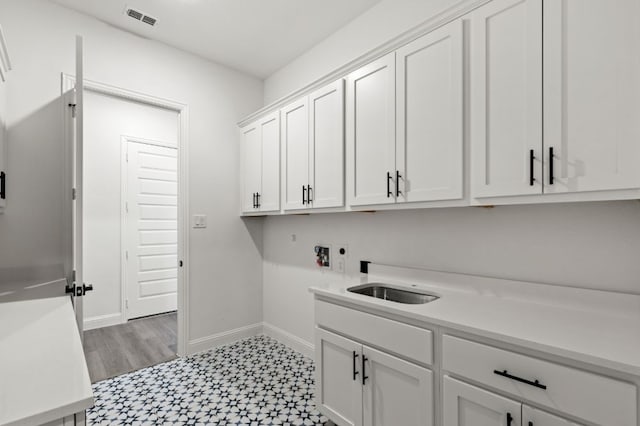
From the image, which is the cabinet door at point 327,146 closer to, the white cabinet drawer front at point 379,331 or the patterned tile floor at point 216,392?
the white cabinet drawer front at point 379,331

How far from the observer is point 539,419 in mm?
1108

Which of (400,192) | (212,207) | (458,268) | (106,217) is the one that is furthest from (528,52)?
(106,217)

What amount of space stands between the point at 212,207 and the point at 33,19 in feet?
6.13

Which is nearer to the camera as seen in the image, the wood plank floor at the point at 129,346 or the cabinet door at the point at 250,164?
the wood plank floor at the point at 129,346

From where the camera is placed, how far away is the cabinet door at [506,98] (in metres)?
1.34

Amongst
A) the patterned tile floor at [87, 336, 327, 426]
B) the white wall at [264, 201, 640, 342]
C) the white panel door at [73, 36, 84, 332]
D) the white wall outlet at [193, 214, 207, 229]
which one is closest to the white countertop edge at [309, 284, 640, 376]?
the white wall at [264, 201, 640, 342]

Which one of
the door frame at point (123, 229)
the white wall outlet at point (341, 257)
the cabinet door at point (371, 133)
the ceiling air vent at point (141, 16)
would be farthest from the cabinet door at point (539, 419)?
the door frame at point (123, 229)

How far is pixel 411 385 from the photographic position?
1.49 metres

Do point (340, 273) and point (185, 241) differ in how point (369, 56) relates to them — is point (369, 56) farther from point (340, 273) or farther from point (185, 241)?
point (185, 241)

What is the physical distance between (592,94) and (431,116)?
2.18 ft

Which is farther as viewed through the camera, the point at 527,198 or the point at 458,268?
the point at 458,268

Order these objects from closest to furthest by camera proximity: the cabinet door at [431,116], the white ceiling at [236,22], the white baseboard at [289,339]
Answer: the cabinet door at [431,116], the white ceiling at [236,22], the white baseboard at [289,339]

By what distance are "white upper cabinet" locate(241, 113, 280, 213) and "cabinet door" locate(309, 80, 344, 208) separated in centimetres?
50

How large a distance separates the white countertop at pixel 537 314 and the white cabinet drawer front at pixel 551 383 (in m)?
0.06
